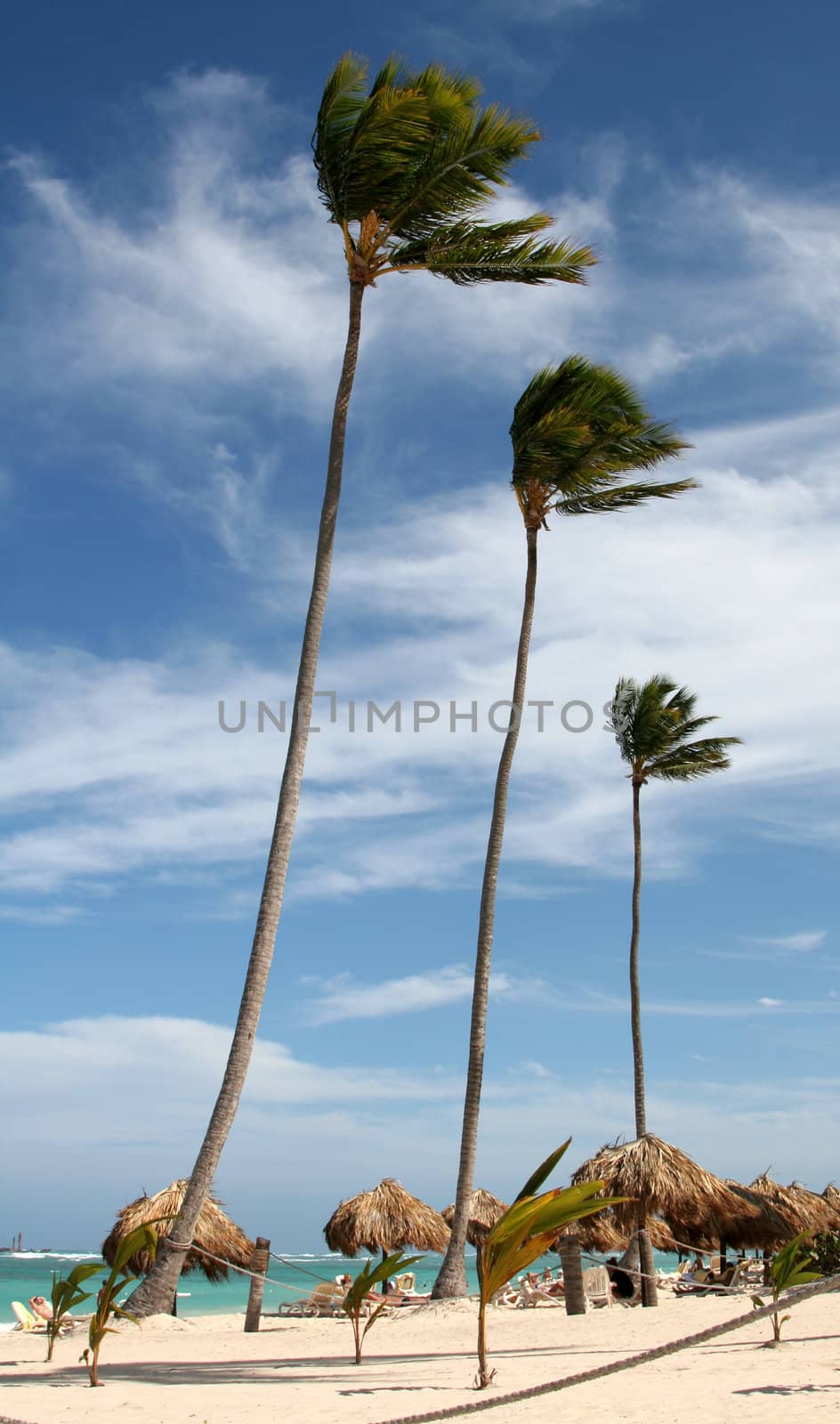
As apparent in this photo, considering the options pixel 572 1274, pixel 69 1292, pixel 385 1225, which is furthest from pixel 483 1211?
pixel 69 1292

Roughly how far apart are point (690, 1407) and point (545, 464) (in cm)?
1310

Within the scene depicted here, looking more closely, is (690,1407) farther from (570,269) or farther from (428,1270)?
(428,1270)

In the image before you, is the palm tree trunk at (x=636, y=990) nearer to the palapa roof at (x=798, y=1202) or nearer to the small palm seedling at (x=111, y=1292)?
the palapa roof at (x=798, y=1202)

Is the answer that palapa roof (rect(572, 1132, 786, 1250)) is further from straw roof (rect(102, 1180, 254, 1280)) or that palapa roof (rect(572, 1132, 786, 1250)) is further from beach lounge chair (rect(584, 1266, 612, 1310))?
straw roof (rect(102, 1180, 254, 1280))

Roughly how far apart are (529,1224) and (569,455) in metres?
12.3

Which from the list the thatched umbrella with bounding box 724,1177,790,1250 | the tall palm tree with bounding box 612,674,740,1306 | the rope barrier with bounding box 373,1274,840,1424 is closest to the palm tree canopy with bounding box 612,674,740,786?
the tall palm tree with bounding box 612,674,740,1306

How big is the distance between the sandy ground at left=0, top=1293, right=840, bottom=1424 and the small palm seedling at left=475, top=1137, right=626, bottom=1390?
0.74 metres

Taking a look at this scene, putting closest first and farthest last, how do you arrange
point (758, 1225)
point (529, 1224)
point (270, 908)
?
point (529, 1224)
point (270, 908)
point (758, 1225)

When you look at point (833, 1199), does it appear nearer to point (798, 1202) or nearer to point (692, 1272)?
point (798, 1202)

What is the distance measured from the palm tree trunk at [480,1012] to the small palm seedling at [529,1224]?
23.2 feet

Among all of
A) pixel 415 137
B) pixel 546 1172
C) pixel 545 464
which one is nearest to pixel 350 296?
pixel 415 137

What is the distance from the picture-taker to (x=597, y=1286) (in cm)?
1608

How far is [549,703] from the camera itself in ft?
55.3

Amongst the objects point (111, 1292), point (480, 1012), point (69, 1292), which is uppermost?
point (480, 1012)
